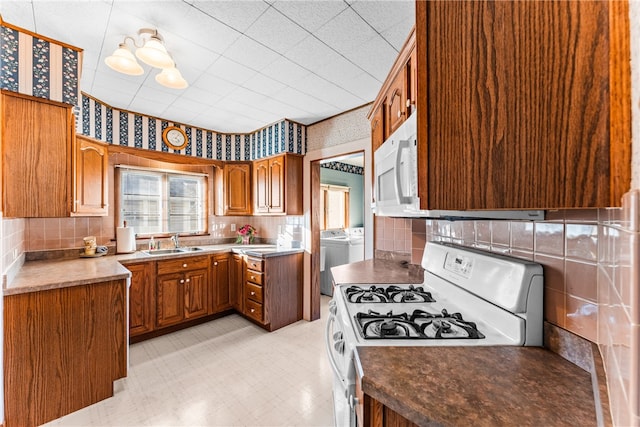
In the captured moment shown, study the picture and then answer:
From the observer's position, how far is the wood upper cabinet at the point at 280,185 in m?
3.22

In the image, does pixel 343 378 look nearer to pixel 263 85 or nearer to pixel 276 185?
pixel 263 85

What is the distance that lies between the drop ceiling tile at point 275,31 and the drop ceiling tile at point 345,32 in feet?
0.45

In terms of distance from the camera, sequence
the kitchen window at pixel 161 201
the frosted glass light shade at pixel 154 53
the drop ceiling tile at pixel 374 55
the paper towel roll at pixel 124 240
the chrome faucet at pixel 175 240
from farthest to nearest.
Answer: the chrome faucet at pixel 175 240
the kitchen window at pixel 161 201
the paper towel roll at pixel 124 240
the drop ceiling tile at pixel 374 55
the frosted glass light shade at pixel 154 53

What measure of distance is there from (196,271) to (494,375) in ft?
9.85

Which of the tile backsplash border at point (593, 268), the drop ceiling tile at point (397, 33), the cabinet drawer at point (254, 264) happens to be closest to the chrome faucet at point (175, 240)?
the cabinet drawer at point (254, 264)

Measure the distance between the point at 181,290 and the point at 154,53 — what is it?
2318 mm

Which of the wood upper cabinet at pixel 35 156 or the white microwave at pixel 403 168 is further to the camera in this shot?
the wood upper cabinet at pixel 35 156

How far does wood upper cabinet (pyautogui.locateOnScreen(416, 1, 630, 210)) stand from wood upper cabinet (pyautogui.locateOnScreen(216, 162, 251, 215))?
10.8ft

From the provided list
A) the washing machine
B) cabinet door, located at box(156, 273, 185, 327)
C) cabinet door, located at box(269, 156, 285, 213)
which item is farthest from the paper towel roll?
the washing machine

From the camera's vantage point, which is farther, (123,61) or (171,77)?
(171,77)

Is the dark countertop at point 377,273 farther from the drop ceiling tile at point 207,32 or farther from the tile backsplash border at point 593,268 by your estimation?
the drop ceiling tile at point 207,32

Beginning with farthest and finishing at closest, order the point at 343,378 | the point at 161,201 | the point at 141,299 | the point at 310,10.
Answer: the point at 161,201, the point at 141,299, the point at 310,10, the point at 343,378

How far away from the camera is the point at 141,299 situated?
8.75ft

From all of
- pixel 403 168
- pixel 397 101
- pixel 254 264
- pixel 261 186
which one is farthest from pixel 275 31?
pixel 254 264
